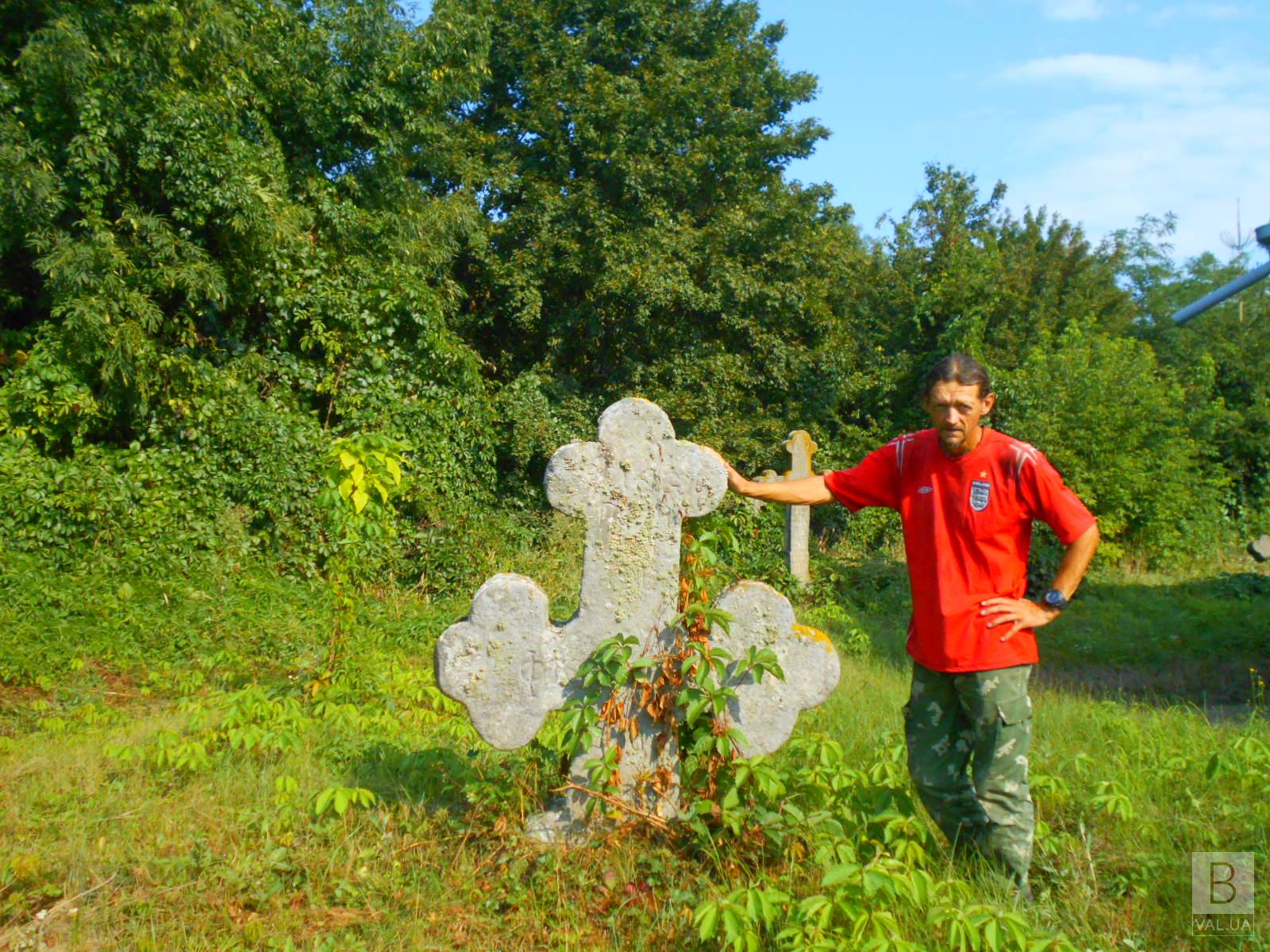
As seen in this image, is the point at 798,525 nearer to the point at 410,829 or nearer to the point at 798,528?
the point at 798,528

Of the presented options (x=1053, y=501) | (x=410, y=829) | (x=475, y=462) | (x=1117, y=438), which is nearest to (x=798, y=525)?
(x=475, y=462)

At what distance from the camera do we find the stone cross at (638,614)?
3.84 meters

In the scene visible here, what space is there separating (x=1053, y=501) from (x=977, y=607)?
0.42 metres

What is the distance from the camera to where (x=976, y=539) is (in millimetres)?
3510

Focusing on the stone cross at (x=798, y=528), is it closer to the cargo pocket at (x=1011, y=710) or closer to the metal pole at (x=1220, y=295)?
the metal pole at (x=1220, y=295)

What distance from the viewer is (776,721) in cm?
389

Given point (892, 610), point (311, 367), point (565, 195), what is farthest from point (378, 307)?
point (892, 610)

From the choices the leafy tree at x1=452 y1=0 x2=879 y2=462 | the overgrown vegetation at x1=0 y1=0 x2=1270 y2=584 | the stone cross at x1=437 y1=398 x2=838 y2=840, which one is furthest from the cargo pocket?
the leafy tree at x1=452 y1=0 x2=879 y2=462

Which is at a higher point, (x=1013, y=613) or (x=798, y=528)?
(x=798, y=528)

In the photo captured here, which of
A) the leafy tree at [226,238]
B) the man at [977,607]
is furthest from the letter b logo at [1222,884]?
the leafy tree at [226,238]

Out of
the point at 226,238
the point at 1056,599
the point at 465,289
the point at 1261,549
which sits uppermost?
the point at 465,289

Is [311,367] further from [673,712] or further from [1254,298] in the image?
[1254,298]

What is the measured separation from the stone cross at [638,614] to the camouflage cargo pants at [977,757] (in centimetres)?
43

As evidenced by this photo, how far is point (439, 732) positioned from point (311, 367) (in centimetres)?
743
